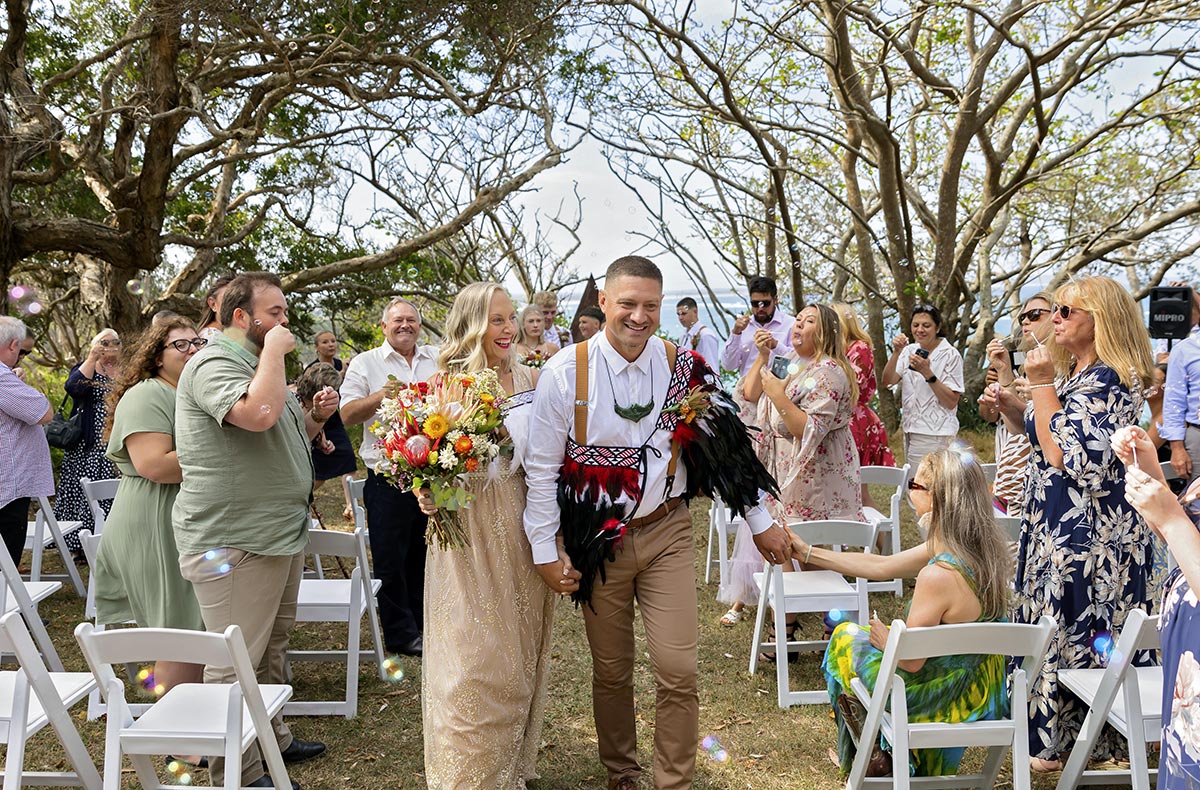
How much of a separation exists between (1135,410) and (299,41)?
9974 mm

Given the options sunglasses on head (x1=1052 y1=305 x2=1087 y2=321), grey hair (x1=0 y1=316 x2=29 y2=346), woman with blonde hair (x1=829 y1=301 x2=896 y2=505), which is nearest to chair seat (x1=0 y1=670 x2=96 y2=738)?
grey hair (x1=0 y1=316 x2=29 y2=346)

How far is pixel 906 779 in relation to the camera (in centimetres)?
292

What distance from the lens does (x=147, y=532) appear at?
371cm

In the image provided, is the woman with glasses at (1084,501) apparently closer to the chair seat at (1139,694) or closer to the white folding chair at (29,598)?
the chair seat at (1139,694)

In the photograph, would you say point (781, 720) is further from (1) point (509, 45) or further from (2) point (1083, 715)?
(1) point (509, 45)

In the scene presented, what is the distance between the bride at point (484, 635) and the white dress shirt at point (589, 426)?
0.14 m

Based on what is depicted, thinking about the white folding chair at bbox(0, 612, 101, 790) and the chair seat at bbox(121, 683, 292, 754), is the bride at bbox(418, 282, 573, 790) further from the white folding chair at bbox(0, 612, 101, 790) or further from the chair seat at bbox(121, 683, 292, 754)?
the white folding chair at bbox(0, 612, 101, 790)

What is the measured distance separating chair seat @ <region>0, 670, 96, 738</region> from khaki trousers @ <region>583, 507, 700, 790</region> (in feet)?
6.31

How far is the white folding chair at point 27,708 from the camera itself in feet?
9.29

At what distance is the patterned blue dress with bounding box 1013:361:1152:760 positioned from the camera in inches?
137

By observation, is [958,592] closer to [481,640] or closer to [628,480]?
[628,480]

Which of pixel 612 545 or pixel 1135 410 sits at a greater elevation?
pixel 1135 410

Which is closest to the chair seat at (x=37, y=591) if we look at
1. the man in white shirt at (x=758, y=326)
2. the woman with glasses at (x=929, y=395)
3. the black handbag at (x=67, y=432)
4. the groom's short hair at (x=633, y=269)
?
the black handbag at (x=67, y=432)

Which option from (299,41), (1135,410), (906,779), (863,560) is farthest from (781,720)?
(299,41)
